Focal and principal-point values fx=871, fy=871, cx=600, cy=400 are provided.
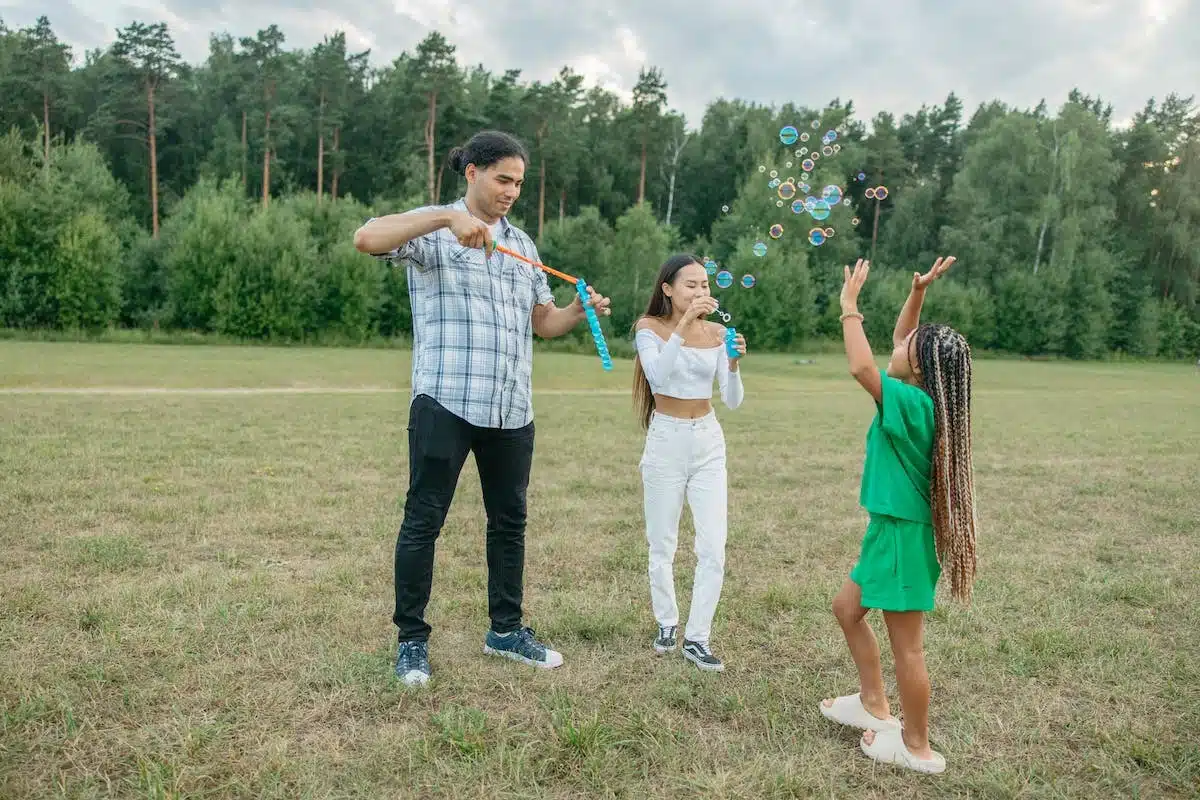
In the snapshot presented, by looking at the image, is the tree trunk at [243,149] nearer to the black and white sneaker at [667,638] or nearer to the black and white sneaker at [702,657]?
the black and white sneaker at [667,638]

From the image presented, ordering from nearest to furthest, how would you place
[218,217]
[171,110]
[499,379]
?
[499,379]
[218,217]
[171,110]

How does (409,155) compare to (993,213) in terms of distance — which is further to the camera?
(993,213)

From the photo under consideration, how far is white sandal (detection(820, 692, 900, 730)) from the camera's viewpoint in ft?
12.2

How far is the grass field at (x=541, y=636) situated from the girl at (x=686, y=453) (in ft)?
1.02

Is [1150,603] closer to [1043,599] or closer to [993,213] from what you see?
[1043,599]

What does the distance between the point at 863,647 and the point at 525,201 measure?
180 feet

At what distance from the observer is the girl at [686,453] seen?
4512mm

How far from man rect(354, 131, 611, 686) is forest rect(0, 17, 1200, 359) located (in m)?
33.4

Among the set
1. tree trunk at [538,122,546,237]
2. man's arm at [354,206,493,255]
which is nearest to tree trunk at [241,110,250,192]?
tree trunk at [538,122,546,237]

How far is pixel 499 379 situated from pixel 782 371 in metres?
29.6

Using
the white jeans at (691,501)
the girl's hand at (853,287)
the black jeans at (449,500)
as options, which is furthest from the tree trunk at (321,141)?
the girl's hand at (853,287)

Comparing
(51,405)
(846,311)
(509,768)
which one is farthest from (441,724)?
(51,405)

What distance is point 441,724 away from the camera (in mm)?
3678

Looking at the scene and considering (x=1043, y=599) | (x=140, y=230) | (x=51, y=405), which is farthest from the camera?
(x=140, y=230)
